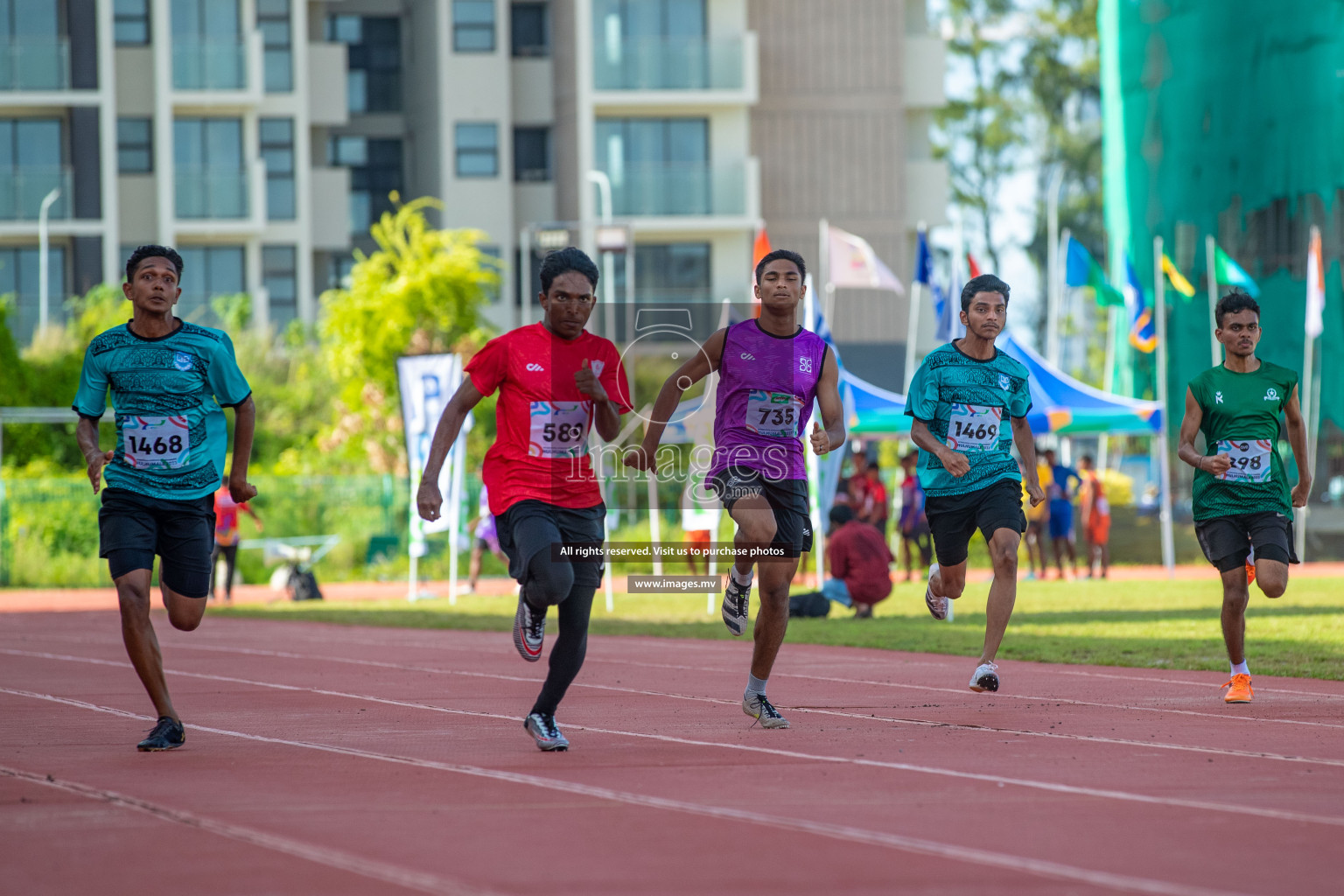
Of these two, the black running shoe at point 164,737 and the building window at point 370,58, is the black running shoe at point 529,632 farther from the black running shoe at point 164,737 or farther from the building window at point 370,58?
the building window at point 370,58

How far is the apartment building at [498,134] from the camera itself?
42812 mm

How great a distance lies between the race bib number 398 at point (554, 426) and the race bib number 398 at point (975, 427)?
102 inches

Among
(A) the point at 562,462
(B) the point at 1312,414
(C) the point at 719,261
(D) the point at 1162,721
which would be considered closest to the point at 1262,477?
(D) the point at 1162,721

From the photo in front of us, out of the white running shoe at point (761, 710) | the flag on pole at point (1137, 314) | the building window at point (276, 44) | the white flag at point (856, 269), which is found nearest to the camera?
the white running shoe at point (761, 710)

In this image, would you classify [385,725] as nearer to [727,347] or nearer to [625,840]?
[727,347]

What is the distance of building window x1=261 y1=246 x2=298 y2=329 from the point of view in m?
45.2

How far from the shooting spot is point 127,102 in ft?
141

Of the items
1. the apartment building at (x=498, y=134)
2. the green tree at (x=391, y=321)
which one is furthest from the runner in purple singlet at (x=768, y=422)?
the apartment building at (x=498, y=134)

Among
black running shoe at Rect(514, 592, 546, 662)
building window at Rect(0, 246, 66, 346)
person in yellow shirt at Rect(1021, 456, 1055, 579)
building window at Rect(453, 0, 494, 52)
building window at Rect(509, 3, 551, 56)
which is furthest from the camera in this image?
building window at Rect(509, 3, 551, 56)

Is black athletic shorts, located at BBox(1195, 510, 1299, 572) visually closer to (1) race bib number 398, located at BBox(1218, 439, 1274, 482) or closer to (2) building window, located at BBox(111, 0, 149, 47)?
(1) race bib number 398, located at BBox(1218, 439, 1274, 482)

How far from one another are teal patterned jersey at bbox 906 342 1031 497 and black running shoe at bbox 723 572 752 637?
1.41 metres

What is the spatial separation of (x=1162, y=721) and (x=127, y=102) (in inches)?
1546

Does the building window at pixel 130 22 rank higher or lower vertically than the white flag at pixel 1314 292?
higher

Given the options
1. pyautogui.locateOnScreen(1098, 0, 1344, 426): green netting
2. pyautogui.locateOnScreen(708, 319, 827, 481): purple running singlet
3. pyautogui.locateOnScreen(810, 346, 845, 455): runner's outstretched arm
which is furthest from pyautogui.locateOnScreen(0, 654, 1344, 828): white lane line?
pyautogui.locateOnScreen(1098, 0, 1344, 426): green netting
